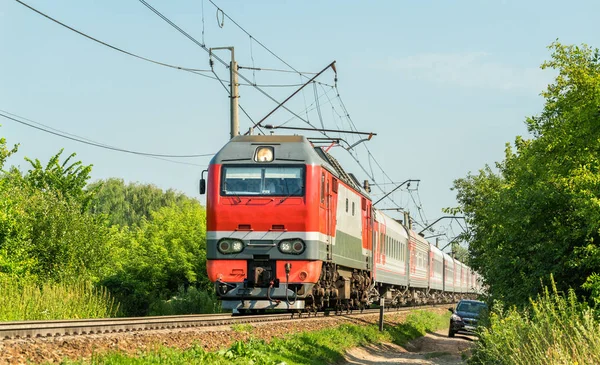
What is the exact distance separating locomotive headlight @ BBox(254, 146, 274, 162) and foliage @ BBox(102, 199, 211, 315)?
44.6 feet

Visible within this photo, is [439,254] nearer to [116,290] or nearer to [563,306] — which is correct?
[116,290]

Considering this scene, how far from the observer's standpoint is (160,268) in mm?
36156

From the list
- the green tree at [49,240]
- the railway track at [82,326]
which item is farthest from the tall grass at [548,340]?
the green tree at [49,240]

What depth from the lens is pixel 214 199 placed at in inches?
805

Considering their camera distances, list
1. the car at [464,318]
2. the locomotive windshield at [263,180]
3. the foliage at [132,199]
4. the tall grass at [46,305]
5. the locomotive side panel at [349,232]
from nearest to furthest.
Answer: the locomotive windshield at [263,180]
the tall grass at [46,305]
the locomotive side panel at [349,232]
the car at [464,318]
the foliage at [132,199]

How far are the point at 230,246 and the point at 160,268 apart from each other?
1646 centimetres

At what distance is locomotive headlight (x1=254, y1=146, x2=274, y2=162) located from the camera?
20578 mm

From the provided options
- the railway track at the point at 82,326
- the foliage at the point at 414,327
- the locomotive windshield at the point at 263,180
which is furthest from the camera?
the foliage at the point at 414,327

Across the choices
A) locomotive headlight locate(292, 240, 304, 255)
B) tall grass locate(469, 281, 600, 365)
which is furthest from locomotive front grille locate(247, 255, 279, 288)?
tall grass locate(469, 281, 600, 365)

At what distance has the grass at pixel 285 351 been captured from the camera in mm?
12570

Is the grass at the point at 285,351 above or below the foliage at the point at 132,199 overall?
below

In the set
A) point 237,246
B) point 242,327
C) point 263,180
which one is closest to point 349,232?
point 263,180

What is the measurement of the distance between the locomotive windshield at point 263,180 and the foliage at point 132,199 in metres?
74.6

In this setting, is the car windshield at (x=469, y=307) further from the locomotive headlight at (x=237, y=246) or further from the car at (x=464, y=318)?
the locomotive headlight at (x=237, y=246)
